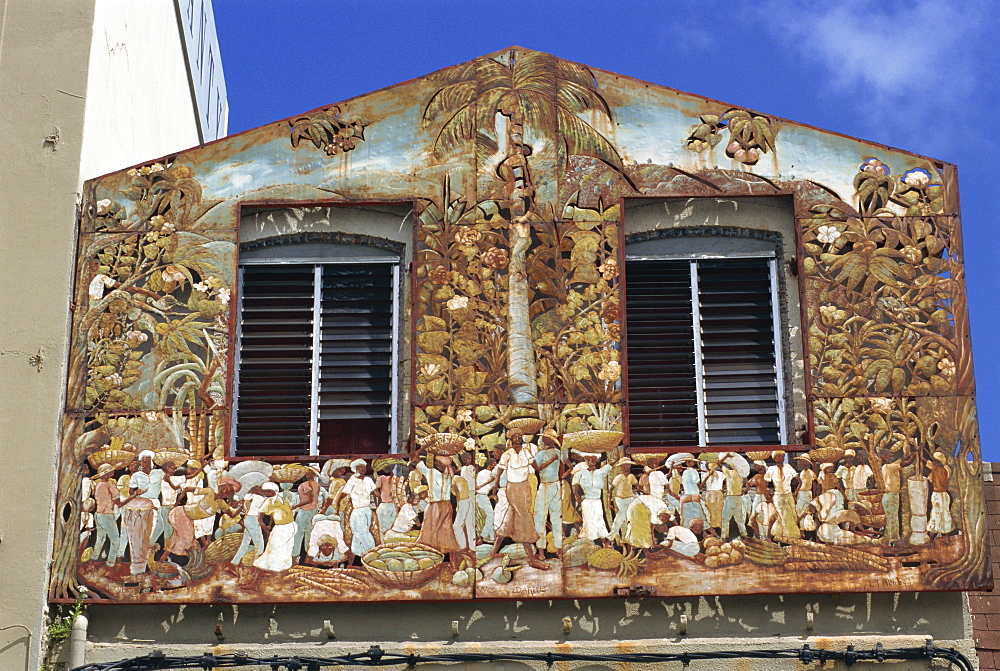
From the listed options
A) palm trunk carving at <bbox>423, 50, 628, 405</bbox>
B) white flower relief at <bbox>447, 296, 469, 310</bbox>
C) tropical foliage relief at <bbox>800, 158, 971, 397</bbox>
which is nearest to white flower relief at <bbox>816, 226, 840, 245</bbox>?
tropical foliage relief at <bbox>800, 158, 971, 397</bbox>

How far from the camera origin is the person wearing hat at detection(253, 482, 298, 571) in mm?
12281

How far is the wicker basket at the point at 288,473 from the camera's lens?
12523mm

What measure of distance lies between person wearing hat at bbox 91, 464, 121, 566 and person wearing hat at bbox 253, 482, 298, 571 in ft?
3.68

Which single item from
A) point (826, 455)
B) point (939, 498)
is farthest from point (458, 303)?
point (939, 498)

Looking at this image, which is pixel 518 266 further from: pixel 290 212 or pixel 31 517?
pixel 31 517

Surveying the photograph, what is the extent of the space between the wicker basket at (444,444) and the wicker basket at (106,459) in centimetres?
235

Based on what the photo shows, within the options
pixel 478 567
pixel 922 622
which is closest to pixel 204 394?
pixel 478 567

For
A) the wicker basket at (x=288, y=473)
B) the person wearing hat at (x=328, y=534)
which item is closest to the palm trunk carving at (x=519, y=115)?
the wicker basket at (x=288, y=473)

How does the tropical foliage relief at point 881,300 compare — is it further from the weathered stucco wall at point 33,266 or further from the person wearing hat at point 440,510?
the weathered stucco wall at point 33,266

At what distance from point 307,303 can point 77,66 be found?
2788mm

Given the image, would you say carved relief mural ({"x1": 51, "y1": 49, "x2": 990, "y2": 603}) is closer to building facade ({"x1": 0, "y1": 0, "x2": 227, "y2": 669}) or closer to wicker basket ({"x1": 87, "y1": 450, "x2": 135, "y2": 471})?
wicker basket ({"x1": 87, "y1": 450, "x2": 135, "y2": 471})

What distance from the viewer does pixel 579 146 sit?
44.5 ft

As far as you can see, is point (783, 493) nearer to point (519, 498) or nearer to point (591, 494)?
point (591, 494)

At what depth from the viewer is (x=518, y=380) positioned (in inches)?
506
